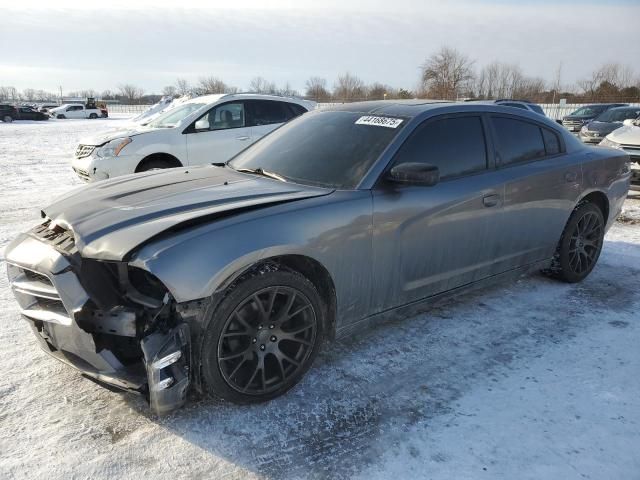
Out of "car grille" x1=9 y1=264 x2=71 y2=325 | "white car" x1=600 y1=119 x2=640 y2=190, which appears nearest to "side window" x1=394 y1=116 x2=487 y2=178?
"car grille" x1=9 y1=264 x2=71 y2=325

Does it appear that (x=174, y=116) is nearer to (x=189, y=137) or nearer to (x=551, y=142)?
(x=189, y=137)

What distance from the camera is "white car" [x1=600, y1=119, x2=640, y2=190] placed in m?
8.29

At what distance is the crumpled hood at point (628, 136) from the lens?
28.0 feet

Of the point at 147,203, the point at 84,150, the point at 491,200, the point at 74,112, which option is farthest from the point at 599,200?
the point at 74,112

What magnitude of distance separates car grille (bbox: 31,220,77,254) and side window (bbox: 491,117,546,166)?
300 cm

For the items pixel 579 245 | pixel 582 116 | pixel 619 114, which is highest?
pixel 582 116

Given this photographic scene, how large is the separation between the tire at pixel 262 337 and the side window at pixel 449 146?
3.73ft

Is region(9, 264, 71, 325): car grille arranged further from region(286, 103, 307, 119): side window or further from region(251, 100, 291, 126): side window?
region(286, 103, 307, 119): side window

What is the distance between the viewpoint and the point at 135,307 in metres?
2.44

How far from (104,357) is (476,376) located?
2.14 metres

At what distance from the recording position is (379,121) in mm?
3436

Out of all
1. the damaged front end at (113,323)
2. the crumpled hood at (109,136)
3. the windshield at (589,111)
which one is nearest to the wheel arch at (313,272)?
the damaged front end at (113,323)

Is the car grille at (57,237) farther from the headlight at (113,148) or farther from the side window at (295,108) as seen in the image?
the side window at (295,108)

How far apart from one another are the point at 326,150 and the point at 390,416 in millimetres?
1774
